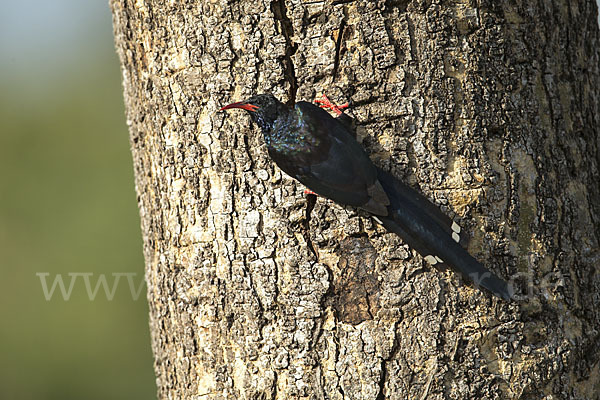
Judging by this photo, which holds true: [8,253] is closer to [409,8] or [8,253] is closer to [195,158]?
[195,158]

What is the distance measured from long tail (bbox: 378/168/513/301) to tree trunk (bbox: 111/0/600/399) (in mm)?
36

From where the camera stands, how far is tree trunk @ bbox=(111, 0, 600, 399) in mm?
1773

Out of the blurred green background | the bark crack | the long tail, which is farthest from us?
the blurred green background

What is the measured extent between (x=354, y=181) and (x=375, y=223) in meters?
0.15

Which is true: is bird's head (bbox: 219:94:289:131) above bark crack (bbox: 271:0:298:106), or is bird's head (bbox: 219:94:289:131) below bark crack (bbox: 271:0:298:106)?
below

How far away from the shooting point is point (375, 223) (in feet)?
5.96

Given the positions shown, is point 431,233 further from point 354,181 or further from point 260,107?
point 260,107

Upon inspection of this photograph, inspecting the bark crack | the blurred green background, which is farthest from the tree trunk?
the blurred green background

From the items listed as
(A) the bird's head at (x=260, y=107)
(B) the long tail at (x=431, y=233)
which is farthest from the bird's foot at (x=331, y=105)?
(B) the long tail at (x=431, y=233)

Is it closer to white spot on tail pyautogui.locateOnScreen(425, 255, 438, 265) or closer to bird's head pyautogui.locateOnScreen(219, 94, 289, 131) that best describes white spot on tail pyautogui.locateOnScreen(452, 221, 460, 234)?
white spot on tail pyautogui.locateOnScreen(425, 255, 438, 265)

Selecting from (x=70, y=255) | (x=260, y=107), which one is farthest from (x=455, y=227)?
(x=70, y=255)

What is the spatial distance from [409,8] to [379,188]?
587mm

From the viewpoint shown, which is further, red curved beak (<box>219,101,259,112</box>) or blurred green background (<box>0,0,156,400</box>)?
blurred green background (<box>0,0,156,400</box>)

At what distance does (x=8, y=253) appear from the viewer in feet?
23.0
